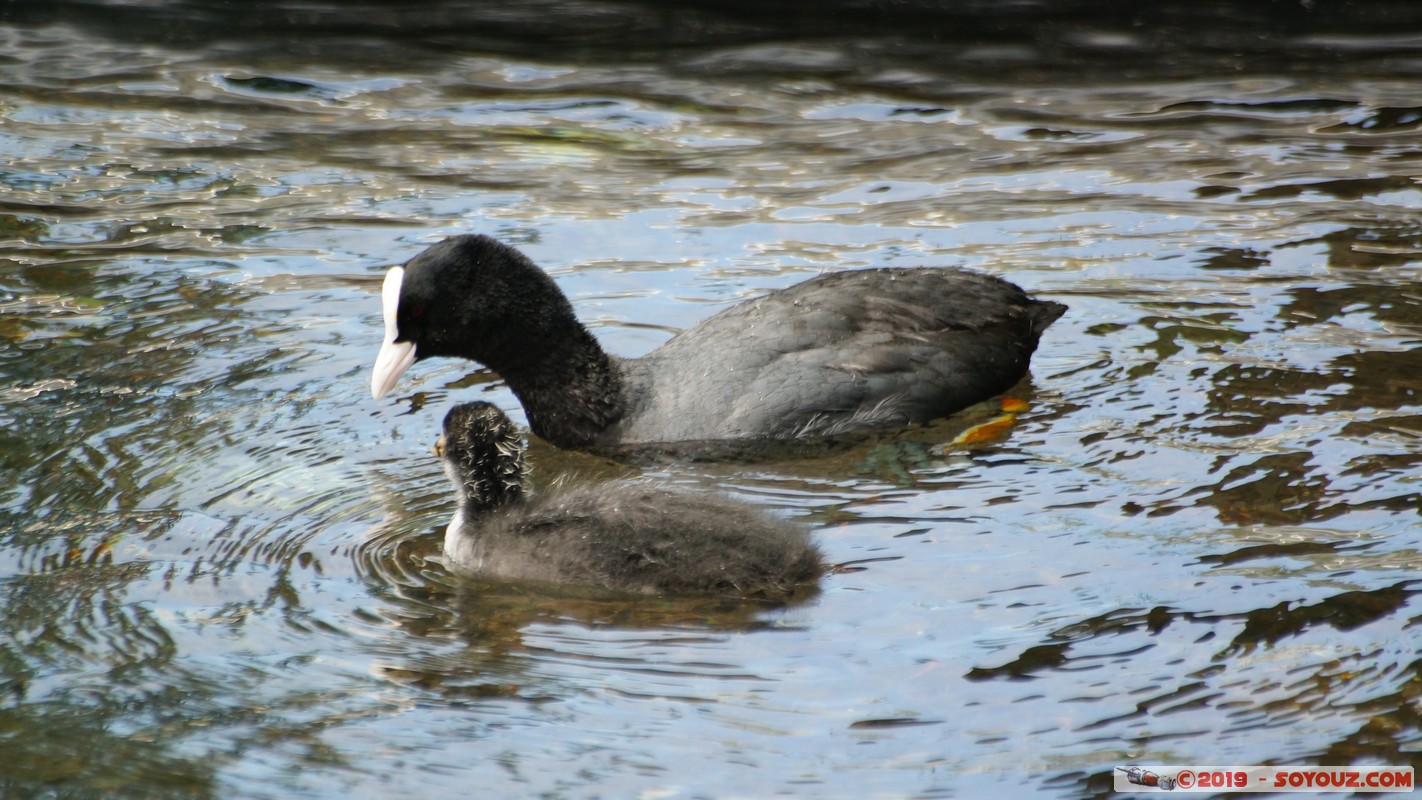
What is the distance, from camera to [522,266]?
5.73 metres

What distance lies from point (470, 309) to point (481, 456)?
3.62 feet

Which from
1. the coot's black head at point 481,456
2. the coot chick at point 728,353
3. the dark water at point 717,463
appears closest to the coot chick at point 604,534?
the coot's black head at point 481,456

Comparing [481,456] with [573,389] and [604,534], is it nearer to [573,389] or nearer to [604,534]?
[604,534]

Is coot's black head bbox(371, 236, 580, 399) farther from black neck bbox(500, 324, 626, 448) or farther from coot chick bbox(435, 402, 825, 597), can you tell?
coot chick bbox(435, 402, 825, 597)

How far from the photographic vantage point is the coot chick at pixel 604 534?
4336 mm

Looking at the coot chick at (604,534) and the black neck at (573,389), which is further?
the black neck at (573,389)

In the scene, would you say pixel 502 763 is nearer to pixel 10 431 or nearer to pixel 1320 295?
pixel 10 431

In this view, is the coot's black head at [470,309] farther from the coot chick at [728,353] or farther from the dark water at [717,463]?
the dark water at [717,463]

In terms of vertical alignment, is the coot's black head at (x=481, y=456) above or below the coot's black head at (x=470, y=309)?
below

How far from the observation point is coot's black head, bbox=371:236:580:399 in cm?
551

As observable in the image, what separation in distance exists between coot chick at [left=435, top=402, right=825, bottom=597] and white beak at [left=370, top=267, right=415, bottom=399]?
734 mm

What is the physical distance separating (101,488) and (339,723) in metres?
1.76

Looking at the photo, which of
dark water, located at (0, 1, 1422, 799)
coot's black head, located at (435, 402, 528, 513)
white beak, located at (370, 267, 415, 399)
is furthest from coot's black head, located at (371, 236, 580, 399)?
coot's black head, located at (435, 402, 528, 513)

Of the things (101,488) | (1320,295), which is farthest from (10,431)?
(1320,295)
